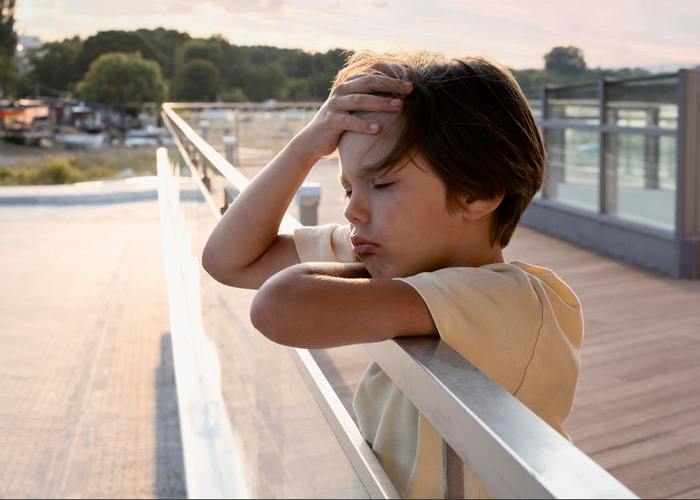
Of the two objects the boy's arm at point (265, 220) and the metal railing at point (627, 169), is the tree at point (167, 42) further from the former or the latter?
the boy's arm at point (265, 220)

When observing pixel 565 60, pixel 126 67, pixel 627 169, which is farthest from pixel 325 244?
pixel 126 67

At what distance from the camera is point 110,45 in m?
53.9

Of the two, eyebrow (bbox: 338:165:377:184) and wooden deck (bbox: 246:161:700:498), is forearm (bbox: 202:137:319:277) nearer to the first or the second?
eyebrow (bbox: 338:165:377:184)

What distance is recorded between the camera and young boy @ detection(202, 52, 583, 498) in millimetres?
628

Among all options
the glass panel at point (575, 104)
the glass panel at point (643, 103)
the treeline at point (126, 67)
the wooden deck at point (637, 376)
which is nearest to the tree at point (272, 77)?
the glass panel at point (575, 104)

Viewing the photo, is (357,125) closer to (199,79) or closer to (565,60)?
(565,60)

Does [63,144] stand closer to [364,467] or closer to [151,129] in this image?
[151,129]

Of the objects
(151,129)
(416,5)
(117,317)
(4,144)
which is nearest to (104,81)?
(151,129)

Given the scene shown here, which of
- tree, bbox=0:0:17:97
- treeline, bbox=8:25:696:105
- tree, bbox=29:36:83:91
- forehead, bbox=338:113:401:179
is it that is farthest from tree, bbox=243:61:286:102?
tree, bbox=29:36:83:91

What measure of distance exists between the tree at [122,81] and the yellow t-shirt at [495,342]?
50.3m

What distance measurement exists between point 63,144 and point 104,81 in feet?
17.2

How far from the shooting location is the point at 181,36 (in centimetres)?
4616

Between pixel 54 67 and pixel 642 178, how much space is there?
2130 inches

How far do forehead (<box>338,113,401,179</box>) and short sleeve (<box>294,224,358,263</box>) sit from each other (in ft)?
0.67
